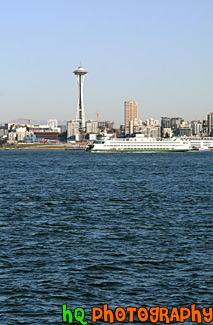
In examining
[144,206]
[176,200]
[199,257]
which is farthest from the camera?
[176,200]

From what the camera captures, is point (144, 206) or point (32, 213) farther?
point (144, 206)

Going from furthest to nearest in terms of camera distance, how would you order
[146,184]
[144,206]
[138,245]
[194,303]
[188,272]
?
[146,184] < [144,206] < [138,245] < [188,272] < [194,303]

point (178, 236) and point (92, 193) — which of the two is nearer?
point (178, 236)

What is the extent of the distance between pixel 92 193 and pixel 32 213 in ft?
60.3

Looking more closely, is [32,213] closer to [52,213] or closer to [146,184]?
[52,213]

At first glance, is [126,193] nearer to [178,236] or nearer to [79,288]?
[178,236]

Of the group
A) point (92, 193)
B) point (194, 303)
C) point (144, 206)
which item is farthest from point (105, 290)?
point (92, 193)

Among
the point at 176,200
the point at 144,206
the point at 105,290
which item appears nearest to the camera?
the point at 105,290

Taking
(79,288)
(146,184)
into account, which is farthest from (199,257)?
(146,184)

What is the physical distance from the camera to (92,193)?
62750 mm

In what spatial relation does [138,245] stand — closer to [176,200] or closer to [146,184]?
[176,200]

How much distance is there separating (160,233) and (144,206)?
49.0ft

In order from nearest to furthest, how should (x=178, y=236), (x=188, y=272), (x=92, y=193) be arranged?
1. (x=188, y=272)
2. (x=178, y=236)
3. (x=92, y=193)

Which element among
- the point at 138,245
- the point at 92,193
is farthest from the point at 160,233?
the point at 92,193
